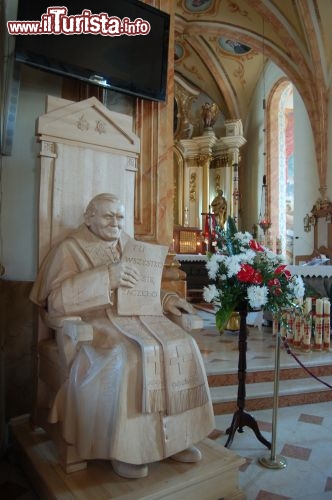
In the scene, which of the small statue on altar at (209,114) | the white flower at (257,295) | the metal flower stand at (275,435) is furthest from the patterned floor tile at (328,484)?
the small statue on altar at (209,114)

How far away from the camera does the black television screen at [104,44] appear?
283 centimetres

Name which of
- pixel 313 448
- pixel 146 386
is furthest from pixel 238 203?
pixel 146 386

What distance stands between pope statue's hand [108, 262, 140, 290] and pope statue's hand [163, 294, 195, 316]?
0.29m

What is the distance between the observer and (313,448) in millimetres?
2633

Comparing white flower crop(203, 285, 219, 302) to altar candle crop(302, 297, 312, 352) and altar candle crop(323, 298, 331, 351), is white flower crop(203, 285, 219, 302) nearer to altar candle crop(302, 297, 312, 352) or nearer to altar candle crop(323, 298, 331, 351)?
altar candle crop(302, 297, 312, 352)

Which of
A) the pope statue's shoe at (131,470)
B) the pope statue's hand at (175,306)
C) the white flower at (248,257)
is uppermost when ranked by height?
the white flower at (248,257)

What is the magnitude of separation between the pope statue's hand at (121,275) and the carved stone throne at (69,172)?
410 millimetres

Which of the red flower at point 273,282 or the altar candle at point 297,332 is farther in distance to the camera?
the altar candle at point 297,332

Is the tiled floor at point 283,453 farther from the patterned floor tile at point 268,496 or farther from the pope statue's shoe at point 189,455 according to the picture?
the pope statue's shoe at point 189,455

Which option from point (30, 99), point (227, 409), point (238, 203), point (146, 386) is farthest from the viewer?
point (238, 203)

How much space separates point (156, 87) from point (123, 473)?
2913mm

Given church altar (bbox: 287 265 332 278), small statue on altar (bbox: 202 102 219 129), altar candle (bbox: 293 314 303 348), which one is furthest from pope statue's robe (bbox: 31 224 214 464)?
small statue on altar (bbox: 202 102 219 129)

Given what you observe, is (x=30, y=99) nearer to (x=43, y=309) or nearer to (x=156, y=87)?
(x=156, y=87)

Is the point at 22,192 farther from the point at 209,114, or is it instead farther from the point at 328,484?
the point at 209,114
